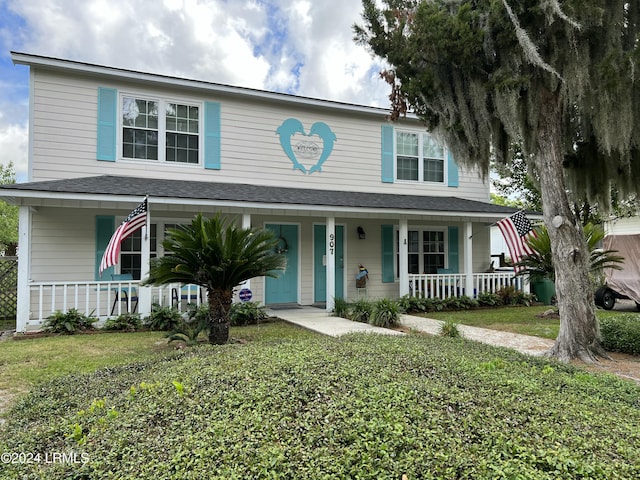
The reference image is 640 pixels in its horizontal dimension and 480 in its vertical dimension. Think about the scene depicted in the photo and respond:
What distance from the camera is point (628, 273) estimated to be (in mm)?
11680

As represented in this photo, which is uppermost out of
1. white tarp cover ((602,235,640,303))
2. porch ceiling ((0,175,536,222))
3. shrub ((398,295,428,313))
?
porch ceiling ((0,175,536,222))

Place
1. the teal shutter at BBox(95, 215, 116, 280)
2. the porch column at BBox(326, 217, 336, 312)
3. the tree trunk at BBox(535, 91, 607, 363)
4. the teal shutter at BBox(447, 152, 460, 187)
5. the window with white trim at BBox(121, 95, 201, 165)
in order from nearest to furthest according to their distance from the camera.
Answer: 1. the tree trunk at BBox(535, 91, 607, 363)
2. the teal shutter at BBox(95, 215, 116, 280)
3. the window with white trim at BBox(121, 95, 201, 165)
4. the porch column at BBox(326, 217, 336, 312)
5. the teal shutter at BBox(447, 152, 460, 187)

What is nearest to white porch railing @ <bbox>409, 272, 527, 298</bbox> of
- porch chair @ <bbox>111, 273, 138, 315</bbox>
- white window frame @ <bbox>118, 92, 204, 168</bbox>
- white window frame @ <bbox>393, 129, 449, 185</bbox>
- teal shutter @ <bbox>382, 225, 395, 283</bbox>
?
teal shutter @ <bbox>382, 225, 395, 283</bbox>

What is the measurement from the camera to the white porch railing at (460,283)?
36.1 feet

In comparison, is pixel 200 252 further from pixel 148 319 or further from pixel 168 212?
pixel 168 212

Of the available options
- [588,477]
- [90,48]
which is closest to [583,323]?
[588,477]

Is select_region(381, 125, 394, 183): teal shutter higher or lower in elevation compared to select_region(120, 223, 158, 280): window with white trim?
higher

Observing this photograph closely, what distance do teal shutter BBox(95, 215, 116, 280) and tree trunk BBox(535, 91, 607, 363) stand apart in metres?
8.48

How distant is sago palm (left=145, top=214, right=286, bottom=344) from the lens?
5.77 metres

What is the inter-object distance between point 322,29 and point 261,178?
5185mm

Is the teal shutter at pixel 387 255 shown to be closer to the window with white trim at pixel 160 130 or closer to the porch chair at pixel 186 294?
the porch chair at pixel 186 294

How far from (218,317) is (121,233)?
256 centimetres

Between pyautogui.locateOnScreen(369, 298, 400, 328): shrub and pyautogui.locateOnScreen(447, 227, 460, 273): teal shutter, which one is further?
pyautogui.locateOnScreen(447, 227, 460, 273): teal shutter

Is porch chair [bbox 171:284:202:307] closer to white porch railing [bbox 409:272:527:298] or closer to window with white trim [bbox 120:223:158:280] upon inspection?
window with white trim [bbox 120:223:158:280]
